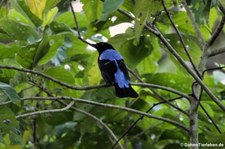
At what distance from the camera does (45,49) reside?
270 cm

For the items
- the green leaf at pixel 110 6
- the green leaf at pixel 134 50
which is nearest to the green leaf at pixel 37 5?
the green leaf at pixel 110 6

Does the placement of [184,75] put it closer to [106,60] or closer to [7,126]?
[106,60]

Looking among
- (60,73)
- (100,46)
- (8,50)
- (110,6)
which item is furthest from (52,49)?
(110,6)

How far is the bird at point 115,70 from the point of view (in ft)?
9.16

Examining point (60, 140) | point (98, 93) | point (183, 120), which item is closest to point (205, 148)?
point (183, 120)

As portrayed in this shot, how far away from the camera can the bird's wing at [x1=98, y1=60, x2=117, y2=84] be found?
3.11 metres

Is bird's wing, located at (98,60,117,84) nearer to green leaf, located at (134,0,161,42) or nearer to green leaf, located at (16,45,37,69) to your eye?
green leaf, located at (16,45,37,69)

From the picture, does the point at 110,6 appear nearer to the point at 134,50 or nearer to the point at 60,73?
the point at 60,73

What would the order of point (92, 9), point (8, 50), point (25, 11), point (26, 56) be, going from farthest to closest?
point (25, 11)
point (8, 50)
point (26, 56)
point (92, 9)

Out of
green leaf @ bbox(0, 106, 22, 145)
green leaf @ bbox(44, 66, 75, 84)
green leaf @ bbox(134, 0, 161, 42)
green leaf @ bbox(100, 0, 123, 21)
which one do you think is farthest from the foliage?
green leaf @ bbox(100, 0, 123, 21)

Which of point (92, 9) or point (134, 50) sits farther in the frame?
point (134, 50)

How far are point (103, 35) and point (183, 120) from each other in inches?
30.9

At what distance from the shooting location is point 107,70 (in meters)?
3.20

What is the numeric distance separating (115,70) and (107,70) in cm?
5
